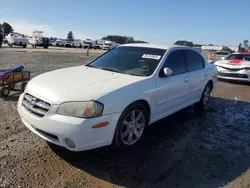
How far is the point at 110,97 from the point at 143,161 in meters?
1.03

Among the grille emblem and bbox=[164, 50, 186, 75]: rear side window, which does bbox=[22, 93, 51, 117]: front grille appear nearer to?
the grille emblem

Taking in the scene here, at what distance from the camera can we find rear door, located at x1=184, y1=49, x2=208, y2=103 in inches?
208

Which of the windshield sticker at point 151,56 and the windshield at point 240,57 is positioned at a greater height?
the windshield sticker at point 151,56

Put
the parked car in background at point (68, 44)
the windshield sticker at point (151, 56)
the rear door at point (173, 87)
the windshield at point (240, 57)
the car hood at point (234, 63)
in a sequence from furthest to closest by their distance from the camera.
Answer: the parked car in background at point (68, 44), the windshield at point (240, 57), the car hood at point (234, 63), the windshield sticker at point (151, 56), the rear door at point (173, 87)

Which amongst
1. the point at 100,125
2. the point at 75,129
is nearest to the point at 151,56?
the point at 100,125

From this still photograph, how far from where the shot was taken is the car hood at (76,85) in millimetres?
3203

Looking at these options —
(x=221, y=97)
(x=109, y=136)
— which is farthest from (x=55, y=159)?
(x=221, y=97)

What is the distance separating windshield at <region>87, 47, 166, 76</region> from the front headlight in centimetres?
129

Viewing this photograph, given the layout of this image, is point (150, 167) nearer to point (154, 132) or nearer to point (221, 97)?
point (154, 132)

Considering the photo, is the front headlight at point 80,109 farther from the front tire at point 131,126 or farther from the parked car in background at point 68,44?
the parked car in background at point 68,44

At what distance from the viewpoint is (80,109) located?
310cm

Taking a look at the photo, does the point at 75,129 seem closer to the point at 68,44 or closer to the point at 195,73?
the point at 195,73

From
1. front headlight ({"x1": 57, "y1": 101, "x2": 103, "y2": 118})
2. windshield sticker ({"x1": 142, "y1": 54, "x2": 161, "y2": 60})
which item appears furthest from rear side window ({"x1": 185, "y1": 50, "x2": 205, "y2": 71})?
front headlight ({"x1": 57, "y1": 101, "x2": 103, "y2": 118})

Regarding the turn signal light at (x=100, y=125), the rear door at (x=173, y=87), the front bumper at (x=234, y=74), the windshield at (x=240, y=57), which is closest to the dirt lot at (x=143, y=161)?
the rear door at (x=173, y=87)
